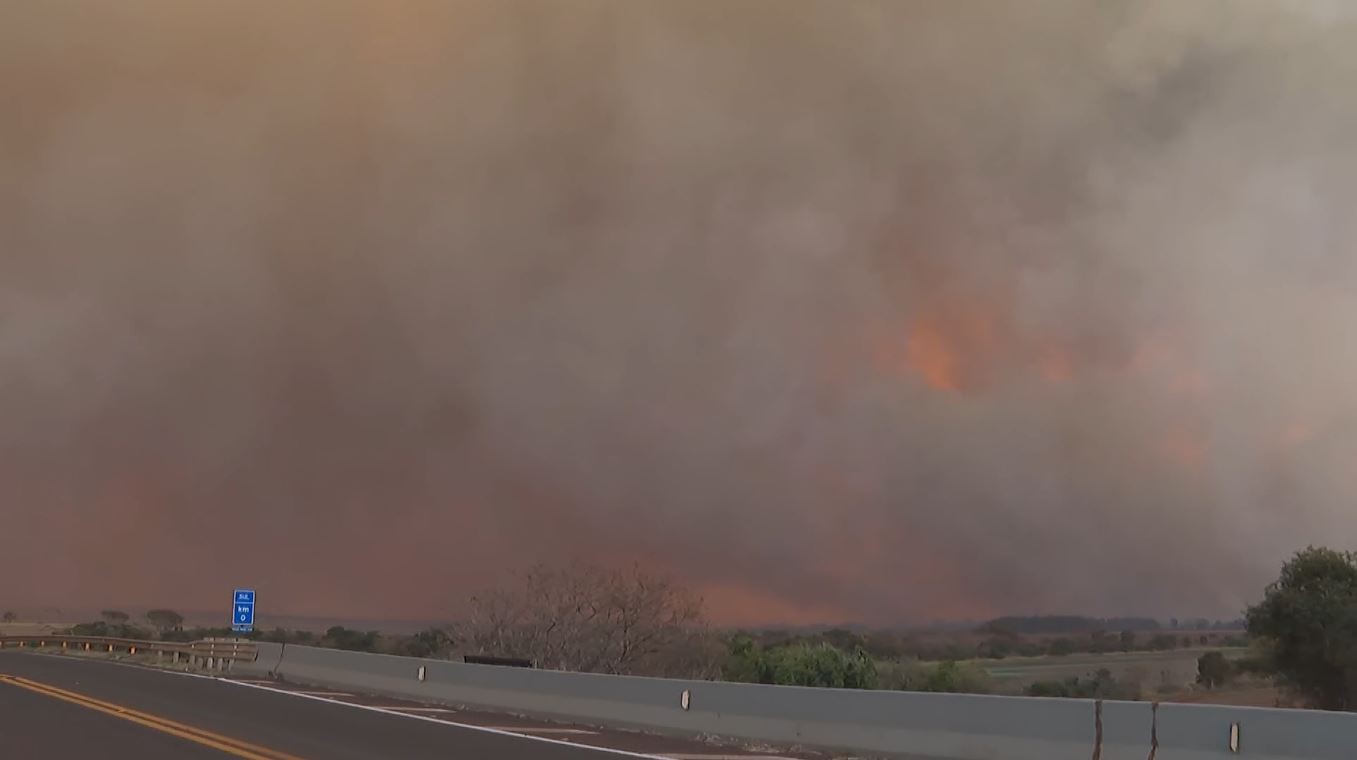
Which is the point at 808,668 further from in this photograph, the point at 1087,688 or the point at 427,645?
the point at 427,645

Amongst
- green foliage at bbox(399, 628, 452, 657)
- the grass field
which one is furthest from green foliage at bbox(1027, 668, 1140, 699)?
green foliage at bbox(399, 628, 452, 657)

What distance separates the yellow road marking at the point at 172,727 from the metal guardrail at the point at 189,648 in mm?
9132

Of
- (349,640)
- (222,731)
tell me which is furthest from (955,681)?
(349,640)

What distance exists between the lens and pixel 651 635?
4559cm

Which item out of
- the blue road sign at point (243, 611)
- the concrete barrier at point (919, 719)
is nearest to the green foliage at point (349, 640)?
the blue road sign at point (243, 611)

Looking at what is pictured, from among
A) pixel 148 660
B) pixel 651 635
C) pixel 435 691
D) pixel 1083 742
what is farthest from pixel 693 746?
pixel 148 660

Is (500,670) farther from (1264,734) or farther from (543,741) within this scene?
(1264,734)

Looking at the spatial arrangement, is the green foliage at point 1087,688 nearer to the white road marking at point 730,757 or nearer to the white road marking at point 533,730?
the white road marking at point 533,730

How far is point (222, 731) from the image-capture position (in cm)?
1869

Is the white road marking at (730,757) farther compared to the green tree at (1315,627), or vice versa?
the green tree at (1315,627)

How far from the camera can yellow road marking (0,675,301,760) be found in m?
15.5

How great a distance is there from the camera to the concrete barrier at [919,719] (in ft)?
37.0

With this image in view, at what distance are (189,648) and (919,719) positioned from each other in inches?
1415

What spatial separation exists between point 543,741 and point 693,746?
7.50ft
